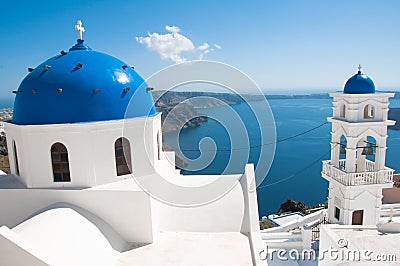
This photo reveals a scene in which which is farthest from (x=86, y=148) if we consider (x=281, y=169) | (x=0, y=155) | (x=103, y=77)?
(x=281, y=169)

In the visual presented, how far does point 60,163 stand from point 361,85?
9238 mm

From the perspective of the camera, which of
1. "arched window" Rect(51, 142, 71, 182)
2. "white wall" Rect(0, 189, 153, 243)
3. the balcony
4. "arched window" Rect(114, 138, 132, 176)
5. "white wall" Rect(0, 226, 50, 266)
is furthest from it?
the balcony

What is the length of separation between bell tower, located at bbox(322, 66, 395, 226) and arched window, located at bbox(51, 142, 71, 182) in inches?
333

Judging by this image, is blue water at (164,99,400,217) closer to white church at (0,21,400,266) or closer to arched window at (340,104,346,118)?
white church at (0,21,400,266)

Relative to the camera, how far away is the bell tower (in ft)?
30.6

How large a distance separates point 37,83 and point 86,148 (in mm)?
1962

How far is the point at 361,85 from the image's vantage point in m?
9.34

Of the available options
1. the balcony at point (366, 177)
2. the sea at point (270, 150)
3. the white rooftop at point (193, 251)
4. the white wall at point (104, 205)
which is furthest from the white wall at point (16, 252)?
the balcony at point (366, 177)

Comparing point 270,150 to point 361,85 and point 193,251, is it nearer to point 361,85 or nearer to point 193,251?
point 361,85

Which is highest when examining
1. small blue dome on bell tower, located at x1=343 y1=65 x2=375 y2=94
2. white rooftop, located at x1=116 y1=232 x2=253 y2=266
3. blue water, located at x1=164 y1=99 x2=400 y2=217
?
small blue dome on bell tower, located at x1=343 y1=65 x2=375 y2=94

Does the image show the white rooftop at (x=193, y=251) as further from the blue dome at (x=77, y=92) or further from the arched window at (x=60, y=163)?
the blue dome at (x=77, y=92)

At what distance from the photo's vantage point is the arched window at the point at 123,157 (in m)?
6.85

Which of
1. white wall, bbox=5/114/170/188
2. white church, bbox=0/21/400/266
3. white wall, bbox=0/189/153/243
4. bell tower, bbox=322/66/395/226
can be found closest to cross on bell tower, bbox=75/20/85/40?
white church, bbox=0/21/400/266

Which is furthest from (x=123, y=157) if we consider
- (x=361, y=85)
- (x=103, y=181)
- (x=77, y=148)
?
(x=361, y=85)
